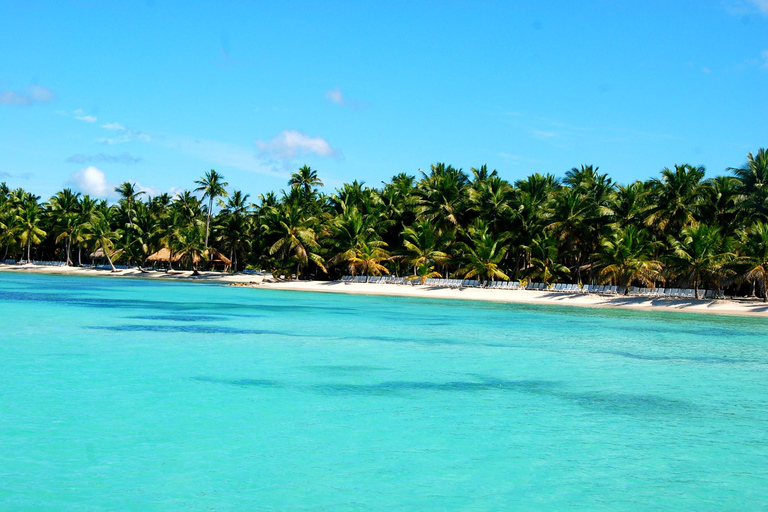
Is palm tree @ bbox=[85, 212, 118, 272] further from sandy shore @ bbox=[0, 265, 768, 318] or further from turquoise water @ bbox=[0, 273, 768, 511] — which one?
turquoise water @ bbox=[0, 273, 768, 511]

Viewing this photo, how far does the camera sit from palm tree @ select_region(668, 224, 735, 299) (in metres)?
37.3

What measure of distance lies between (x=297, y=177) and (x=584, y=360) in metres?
50.8

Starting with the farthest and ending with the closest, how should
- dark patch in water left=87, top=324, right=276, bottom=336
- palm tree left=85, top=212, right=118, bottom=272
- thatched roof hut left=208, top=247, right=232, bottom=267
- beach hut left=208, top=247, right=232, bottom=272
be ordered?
palm tree left=85, top=212, right=118, bottom=272, beach hut left=208, top=247, right=232, bottom=272, thatched roof hut left=208, top=247, right=232, bottom=267, dark patch in water left=87, top=324, right=276, bottom=336

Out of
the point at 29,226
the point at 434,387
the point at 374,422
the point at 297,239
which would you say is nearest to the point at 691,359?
the point at 434,387

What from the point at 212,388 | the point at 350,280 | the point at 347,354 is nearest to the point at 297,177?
the point at 350,280

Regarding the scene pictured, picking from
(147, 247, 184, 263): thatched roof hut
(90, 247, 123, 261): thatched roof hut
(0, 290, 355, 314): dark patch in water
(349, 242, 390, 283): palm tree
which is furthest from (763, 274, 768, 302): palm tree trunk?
(90, 247, 123, 261): thatched roof hut

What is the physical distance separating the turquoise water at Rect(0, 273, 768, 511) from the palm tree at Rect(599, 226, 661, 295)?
703 inches

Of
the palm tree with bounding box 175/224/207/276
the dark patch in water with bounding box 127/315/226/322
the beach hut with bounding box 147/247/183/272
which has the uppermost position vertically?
the palm tree with bounding box 175/224/207/276

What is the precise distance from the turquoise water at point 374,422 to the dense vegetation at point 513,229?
59.7 ft

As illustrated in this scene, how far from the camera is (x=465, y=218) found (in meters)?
52.2

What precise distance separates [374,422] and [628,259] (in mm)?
33180

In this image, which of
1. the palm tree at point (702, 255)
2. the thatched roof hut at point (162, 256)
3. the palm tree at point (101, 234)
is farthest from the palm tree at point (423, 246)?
the palm tree at point (101, 234)

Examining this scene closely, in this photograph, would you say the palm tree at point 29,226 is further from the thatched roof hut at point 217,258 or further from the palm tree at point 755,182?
the palm tree at point 755,182

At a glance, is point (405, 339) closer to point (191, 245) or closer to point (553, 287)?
point (553, 287)
